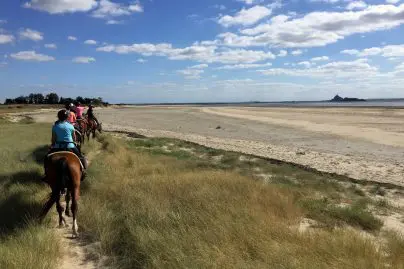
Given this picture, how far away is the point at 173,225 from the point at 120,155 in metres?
9.72

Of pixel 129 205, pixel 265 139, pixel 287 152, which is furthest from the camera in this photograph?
pixel 265 139

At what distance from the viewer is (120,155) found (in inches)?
662

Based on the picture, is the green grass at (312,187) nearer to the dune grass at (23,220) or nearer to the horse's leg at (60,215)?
the horse's leg at (60,215)

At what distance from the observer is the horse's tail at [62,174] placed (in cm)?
809

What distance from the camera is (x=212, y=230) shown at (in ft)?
22.8

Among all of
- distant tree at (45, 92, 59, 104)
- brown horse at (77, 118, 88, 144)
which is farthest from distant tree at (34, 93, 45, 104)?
brown horse at (77, 118, 88, 144)

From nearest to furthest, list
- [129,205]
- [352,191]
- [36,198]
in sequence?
[129,205] < [36,198] < [352,191]

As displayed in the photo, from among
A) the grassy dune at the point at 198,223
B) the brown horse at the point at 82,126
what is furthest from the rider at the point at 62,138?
the brown horse at the point at 82,126

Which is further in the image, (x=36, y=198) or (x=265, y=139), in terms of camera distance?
(x=265, y=139)

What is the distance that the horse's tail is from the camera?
8.09m

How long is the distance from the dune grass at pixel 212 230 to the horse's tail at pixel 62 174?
852mm

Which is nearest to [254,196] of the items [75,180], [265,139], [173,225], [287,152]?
[173,225]

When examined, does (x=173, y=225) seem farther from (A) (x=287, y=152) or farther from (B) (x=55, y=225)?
(A) (x=287, y=152)

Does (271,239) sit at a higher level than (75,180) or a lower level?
lower
